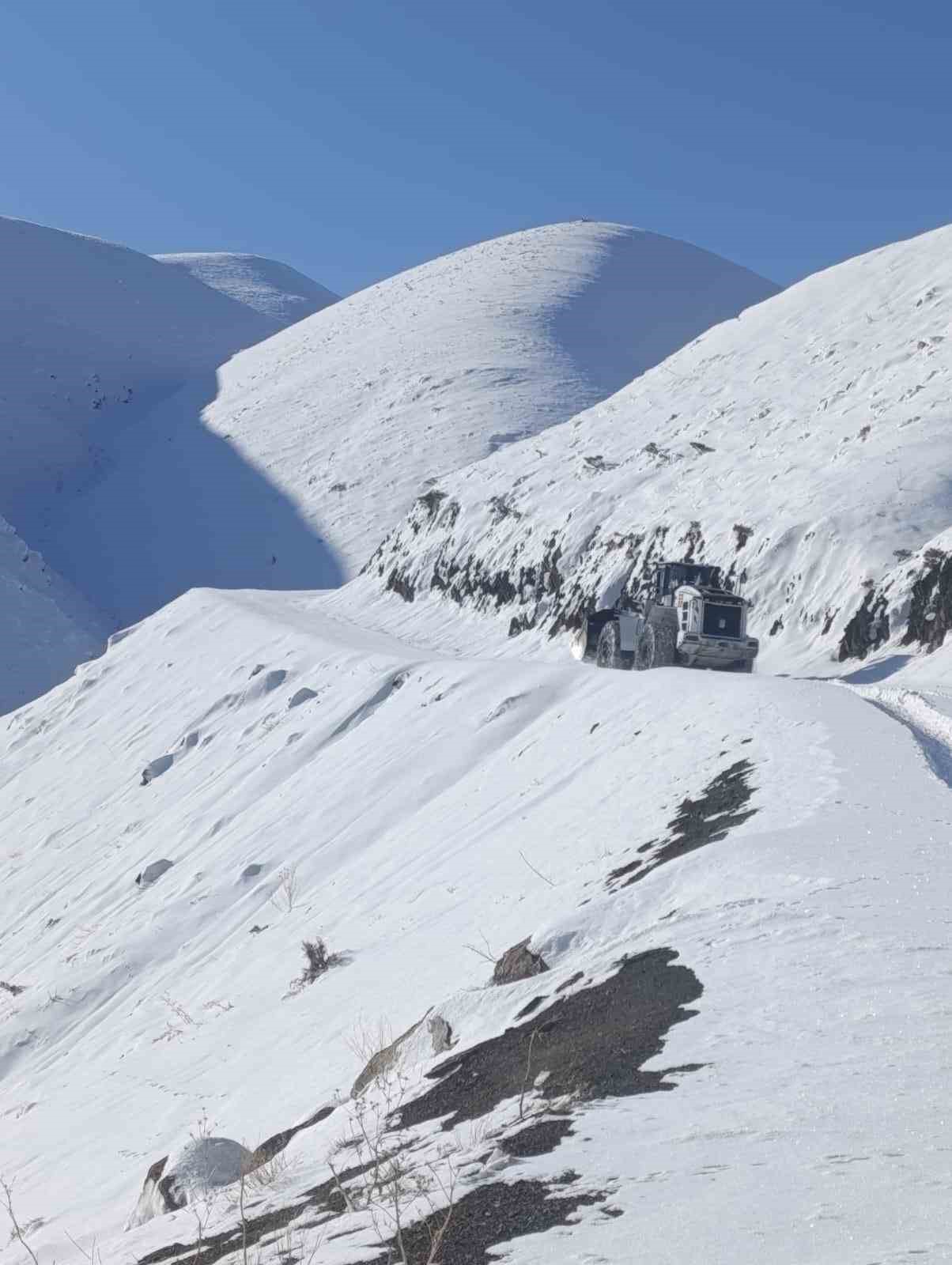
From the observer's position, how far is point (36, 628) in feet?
163

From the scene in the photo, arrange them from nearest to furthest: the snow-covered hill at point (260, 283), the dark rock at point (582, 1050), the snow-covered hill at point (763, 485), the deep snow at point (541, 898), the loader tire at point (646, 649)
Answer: the deep snow at point (541, 898) → the dark rock at point (582, 1050) → the loader tire at point (646, 649) → the snow-covered hill at point (763, 485) → the snow-covered hill at point (260, 283)

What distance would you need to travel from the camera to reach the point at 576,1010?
6.59 m

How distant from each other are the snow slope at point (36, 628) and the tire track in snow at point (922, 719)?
3626 cm

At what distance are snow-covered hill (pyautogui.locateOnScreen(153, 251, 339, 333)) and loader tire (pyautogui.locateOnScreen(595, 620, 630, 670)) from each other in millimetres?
105237

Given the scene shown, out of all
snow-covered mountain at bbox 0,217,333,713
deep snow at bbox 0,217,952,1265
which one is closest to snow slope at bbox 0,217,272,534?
snow-covered mountain at bbox 0,217,333,713

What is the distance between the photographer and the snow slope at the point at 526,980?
172 inches

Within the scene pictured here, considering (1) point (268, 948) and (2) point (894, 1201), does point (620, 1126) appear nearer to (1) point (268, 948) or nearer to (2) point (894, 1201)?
(2) point (894, 1201)

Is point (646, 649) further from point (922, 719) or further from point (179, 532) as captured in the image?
point (179, 532)

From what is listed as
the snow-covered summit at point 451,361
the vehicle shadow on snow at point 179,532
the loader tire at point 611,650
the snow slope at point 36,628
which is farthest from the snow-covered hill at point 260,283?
the loader tire at point 611,650

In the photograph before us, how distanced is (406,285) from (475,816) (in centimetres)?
8112

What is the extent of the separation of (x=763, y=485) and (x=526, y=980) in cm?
2106

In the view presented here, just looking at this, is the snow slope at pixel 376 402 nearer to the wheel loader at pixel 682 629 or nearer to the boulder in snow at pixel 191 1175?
the wheel loader at pixel 682 629

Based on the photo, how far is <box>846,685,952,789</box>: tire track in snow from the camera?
11352 mm

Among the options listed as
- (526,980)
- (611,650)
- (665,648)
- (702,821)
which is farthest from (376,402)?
(526,980)
